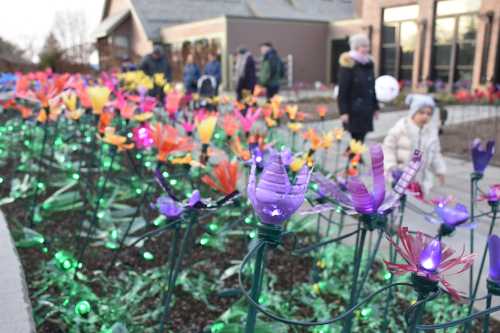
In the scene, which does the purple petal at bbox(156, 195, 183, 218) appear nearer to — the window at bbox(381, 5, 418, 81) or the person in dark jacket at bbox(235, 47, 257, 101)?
the person in dark jacket at bbox(235, 47, 257, 101)

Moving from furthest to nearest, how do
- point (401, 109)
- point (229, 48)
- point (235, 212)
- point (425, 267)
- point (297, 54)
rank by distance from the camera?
point (297, 54) < point (229, 48) < point (401, 109) < point (235, 212) < point (425, 267)

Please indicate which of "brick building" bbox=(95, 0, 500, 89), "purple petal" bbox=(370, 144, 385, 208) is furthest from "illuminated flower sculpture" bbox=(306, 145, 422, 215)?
"brick building" bbox=(95, 0, 500, 89)

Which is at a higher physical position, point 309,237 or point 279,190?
point 279,190

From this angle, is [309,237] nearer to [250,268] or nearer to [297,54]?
[250,268]

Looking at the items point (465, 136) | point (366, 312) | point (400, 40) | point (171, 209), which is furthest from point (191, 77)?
point (400, 40)

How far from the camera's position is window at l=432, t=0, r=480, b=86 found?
15.1 meters

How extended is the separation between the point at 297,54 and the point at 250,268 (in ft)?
69.5

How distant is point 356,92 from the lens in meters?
4.25

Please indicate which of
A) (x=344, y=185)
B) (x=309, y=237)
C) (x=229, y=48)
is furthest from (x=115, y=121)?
(x=229, y=48)

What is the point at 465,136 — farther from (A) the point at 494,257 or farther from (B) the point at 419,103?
(A) the point at 494,257

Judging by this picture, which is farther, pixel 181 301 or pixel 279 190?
pixel 181 301

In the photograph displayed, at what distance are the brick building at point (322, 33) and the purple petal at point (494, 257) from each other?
25.3 ft

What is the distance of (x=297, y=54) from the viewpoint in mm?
22812

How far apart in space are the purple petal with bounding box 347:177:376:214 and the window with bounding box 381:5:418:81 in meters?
16.7
